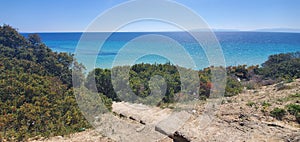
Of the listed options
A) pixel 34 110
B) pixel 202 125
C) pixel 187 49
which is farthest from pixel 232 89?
pixel 34 110

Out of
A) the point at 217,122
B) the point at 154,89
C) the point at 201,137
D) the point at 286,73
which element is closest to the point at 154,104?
the point at 154,89

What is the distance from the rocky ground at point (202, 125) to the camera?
3.65 meters

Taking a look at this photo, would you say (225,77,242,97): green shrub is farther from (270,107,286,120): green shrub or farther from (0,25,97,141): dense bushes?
(0,25,97,141): dense bushes

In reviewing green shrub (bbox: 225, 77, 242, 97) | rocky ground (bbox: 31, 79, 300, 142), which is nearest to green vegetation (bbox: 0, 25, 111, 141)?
rocky ground (bbox: 31, 79, 300, 142)

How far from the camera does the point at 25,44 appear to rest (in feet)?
64.1

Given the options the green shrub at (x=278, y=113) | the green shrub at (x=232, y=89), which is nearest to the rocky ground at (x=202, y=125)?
the green shrub at (x=278, y=113)

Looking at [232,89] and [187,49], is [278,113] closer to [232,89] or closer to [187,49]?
[187,49]

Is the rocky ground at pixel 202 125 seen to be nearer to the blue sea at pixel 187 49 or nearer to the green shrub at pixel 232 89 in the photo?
the blue sea at pixel 187 49

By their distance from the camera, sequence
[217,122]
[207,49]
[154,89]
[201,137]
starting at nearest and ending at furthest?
[201,137] → [217,122] → [207,49] → [154,89]

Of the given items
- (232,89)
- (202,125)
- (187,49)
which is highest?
(187,49)

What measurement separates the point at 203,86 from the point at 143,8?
5.08 m

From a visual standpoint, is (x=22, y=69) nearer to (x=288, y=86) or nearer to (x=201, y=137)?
(x=201, y=137)

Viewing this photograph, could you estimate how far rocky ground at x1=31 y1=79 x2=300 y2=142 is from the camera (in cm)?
365

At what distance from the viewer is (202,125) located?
168 inches
